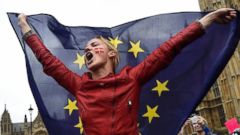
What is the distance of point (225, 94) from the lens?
41.8m

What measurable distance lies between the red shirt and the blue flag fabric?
0.61 meters

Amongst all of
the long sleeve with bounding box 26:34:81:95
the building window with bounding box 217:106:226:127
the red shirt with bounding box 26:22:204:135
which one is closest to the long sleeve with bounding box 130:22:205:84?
the red shirt with bounding box 26:22:204:135

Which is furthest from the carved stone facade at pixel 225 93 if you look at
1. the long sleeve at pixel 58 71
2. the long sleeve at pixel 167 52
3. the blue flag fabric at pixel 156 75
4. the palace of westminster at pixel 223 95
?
the long sleeve at pixel 58 71

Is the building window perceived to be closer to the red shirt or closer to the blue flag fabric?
the blue flag fabric

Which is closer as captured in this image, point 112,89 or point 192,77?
point 112,89

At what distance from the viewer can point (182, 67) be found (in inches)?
140

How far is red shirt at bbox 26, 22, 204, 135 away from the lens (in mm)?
2658

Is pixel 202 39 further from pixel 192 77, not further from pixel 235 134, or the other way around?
pixel 235 134

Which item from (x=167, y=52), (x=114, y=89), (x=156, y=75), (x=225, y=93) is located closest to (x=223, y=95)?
(x=225, y=93)

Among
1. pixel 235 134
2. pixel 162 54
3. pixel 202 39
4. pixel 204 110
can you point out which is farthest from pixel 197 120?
pixel 204 110

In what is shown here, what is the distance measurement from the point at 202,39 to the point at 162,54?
3.35ft

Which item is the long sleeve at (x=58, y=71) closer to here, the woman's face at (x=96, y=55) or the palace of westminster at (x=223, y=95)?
the woman's face at (x=96, y=55)

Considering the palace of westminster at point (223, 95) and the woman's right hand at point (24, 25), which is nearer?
the woman's right hand at point (24, 25)

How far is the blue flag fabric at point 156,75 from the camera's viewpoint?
134 inches
